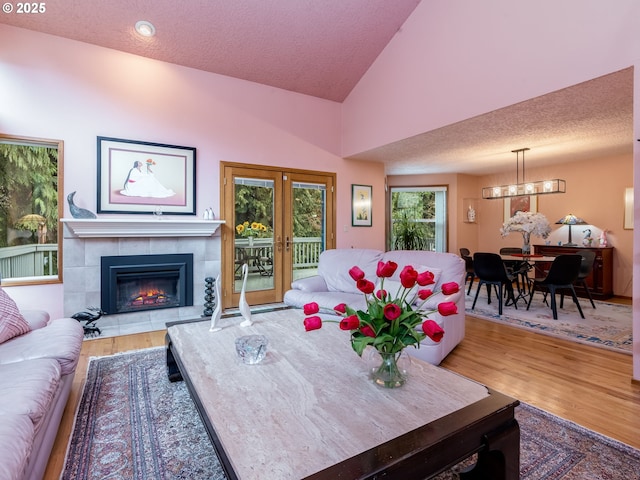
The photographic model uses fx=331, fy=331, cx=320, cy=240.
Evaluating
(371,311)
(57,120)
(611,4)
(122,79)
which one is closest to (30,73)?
(57,120)

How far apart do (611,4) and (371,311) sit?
123 inches

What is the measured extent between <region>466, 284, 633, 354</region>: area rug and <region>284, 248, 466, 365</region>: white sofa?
1.33m

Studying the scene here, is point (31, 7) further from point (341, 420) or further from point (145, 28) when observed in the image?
point (341, 420)

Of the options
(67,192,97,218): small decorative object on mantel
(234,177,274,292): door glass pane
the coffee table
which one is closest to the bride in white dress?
(67,192,97,218): small decorative object on mantel

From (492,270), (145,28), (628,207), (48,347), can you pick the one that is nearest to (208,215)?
(145,28)

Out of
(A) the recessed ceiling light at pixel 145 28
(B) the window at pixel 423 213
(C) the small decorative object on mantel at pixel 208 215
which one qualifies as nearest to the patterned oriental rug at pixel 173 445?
(C) the small decorative object on mantel at pixel 208 215

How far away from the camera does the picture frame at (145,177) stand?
3.91m

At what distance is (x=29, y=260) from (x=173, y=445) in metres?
3.28

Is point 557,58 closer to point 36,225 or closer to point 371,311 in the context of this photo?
point 371,311

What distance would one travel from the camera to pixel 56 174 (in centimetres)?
376

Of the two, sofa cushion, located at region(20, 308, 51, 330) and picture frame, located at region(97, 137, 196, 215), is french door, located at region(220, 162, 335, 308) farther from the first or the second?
sofa cushion, located at region(20, 308, 51, 330)

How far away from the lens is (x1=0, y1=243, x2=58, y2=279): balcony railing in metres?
3.61

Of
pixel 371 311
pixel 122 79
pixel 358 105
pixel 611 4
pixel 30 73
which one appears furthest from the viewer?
pixel 358 105

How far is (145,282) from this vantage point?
167 inches
